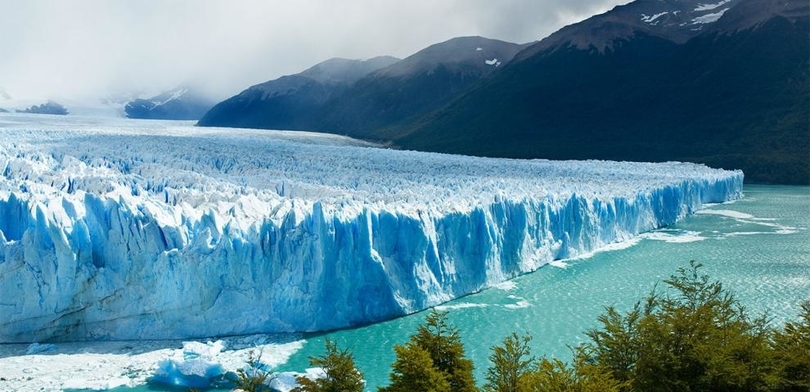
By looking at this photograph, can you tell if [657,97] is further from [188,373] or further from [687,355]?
[188,373]

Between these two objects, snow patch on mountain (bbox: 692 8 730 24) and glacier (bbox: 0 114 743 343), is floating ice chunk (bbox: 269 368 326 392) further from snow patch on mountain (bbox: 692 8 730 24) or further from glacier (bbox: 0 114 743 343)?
snow patch on mountain (bbox: 692 8 730 24)

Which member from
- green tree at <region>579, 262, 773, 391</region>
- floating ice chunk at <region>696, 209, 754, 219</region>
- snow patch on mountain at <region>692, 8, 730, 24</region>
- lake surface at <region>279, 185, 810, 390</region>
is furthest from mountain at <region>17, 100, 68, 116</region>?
green tree at <region>579, 262, 773, 391</region>

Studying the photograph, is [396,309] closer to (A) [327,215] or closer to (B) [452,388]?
(A) [327,215]

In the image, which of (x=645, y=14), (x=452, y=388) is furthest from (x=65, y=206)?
(x=645, y=14)

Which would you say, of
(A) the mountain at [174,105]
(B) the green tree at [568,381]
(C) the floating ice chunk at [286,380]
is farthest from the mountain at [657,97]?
(A) the mountain at [174,105]

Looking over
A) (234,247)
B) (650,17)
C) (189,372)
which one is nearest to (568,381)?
(189,372)

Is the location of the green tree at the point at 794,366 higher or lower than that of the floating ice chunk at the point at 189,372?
higher

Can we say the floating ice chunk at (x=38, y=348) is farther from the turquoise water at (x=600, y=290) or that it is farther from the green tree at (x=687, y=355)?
the green tree at (x=687, y=355)
